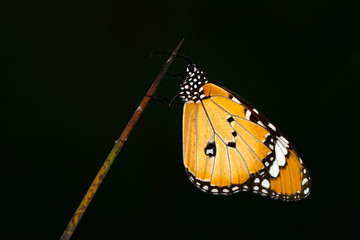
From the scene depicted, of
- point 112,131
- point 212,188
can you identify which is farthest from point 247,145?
point 112,131

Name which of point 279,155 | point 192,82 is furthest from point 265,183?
point 192,82

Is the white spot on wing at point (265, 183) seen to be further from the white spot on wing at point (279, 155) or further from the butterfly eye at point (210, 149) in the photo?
Answer: the butterfly eye at point (210, 149)

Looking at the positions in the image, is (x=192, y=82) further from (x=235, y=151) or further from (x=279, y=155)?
(x=279, y=155)

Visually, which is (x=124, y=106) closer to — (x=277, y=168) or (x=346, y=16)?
(x=277, y=168)

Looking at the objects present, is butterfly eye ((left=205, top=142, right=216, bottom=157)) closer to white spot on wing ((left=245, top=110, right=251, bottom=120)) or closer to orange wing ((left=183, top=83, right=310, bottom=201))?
orange wing ((left=183, top=83, right=310, bottom=201))

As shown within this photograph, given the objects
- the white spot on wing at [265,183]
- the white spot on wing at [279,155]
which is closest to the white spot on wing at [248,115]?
the white spot on wing at [279,155]

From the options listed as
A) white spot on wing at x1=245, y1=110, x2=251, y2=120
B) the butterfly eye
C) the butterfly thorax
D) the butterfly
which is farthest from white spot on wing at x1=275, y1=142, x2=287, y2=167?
the butterfly thorax
